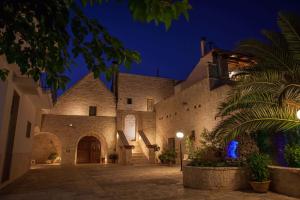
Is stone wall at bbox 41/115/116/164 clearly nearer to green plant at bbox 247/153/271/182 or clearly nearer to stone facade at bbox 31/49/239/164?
stone facade at bbox 31/49/239/164

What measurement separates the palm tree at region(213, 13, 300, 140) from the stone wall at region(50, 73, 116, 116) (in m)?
16.1

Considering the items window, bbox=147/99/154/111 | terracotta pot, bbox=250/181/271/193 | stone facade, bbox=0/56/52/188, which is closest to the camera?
terracotta pot, bbox=250/181/271/193

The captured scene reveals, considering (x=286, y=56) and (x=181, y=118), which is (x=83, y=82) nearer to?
(x=181, y=118)

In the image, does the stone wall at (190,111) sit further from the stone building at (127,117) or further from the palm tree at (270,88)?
the palm tree at (270,88)

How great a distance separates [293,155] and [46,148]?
1988 centimetres

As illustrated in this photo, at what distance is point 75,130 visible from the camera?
19.9 m

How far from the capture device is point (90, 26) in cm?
272

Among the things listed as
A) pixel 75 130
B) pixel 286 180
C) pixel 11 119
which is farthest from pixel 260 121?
pixel 75 130

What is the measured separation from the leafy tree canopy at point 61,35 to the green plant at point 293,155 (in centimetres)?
612

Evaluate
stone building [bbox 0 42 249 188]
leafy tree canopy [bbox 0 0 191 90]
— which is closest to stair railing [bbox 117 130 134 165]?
stone building [bbox 0 42 249 188]

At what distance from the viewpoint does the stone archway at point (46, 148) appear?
20.1 meters

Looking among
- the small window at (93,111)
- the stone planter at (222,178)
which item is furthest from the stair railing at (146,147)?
the stone planter at (222,178)

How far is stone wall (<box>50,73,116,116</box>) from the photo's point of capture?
2123 cm

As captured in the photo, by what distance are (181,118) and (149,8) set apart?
1626 cm
